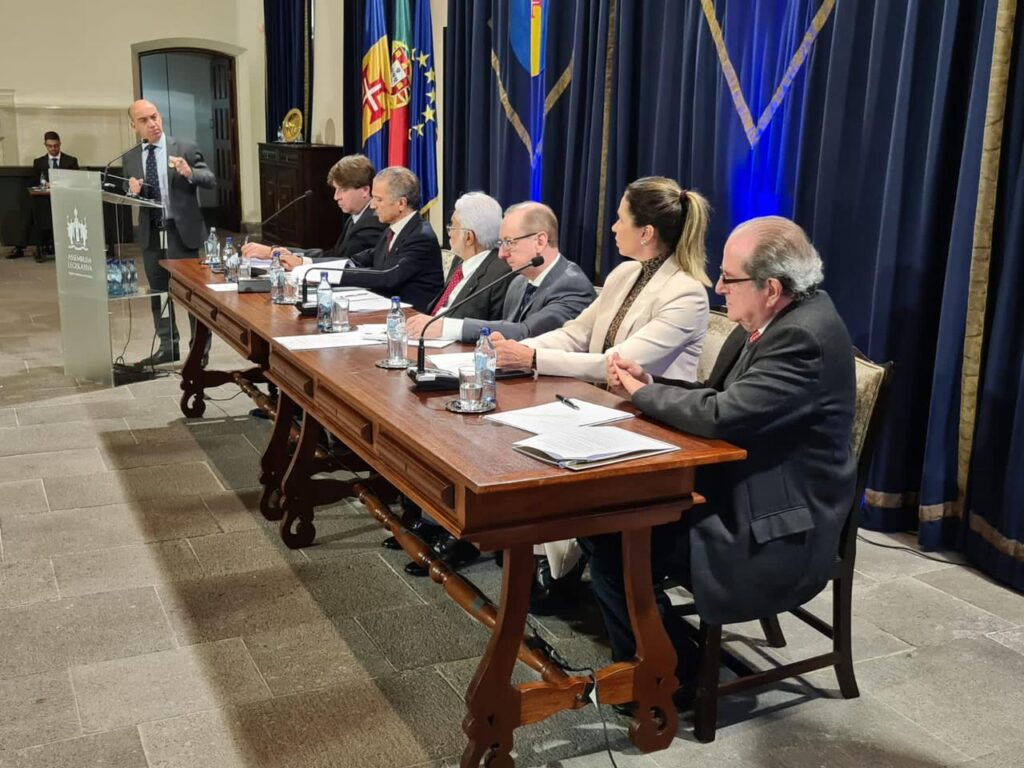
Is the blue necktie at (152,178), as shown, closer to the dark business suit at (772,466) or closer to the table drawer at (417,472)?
the table drawer at (417,472)

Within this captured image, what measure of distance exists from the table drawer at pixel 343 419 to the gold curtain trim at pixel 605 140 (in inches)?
98.7

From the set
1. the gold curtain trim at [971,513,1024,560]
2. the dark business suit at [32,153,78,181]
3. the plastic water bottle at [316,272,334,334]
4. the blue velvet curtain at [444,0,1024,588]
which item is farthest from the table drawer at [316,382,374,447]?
the dark business suit at [32,153,78,181]

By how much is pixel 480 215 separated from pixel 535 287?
42 cm

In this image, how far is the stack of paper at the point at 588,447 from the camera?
2006 millimetres

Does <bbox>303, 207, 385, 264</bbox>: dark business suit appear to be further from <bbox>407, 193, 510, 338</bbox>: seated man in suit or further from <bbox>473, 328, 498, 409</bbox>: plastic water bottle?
<bbox>473, 328, 498, 409</bbox>: plastic water bottle

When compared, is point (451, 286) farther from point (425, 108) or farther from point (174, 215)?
point (425, 108)

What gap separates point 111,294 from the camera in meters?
5.46

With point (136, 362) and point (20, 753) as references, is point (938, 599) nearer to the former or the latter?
point (20, 753)

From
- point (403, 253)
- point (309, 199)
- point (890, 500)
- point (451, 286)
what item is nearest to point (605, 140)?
point (403, 253)

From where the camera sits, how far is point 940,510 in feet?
11.3

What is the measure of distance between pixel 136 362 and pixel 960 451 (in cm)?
449

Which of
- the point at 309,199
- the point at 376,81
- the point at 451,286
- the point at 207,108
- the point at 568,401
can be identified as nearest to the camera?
the point at 568,401

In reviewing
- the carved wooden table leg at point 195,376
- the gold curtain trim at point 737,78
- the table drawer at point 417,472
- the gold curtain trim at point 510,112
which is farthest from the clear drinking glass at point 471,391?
the gold curtain trim at point 510,112

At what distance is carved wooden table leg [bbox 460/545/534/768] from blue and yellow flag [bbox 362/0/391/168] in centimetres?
617
